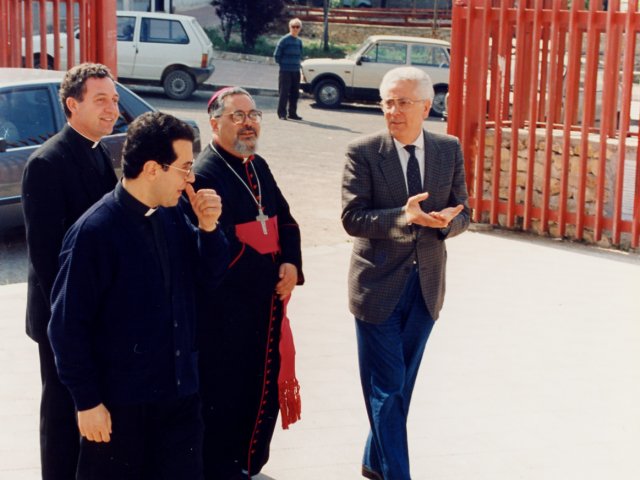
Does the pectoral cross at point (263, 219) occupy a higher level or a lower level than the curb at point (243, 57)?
lower

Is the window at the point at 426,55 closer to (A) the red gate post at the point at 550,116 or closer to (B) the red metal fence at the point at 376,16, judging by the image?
(A) the red gate post at the point at 550,116

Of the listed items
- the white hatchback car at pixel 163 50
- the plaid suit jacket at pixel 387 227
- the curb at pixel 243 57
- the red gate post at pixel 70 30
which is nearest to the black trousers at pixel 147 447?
the plaid suit jacket at pixel 387 227

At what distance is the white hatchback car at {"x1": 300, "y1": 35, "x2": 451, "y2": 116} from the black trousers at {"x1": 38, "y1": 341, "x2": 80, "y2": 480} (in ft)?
61.0

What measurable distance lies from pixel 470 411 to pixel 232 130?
2196mm

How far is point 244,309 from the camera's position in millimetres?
5094

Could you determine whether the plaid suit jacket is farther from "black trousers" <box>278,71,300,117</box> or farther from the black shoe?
"black trousers" <box>278,71,300,117</box>

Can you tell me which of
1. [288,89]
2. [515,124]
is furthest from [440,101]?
[515,124]

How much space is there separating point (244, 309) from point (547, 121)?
5.90 meters

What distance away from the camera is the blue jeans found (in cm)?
501

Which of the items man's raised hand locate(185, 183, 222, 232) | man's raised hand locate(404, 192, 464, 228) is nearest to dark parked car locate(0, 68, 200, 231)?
man's raised hand locate(404, 192, 464, 228)

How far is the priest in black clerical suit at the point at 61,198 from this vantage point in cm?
439

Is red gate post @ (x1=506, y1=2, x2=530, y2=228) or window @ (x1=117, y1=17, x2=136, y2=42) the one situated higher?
window @ (x1=117, y1=17, x2=136, y2=42)

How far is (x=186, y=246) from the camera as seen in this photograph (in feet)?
13.6

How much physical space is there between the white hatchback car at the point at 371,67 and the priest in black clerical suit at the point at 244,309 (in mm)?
17820
